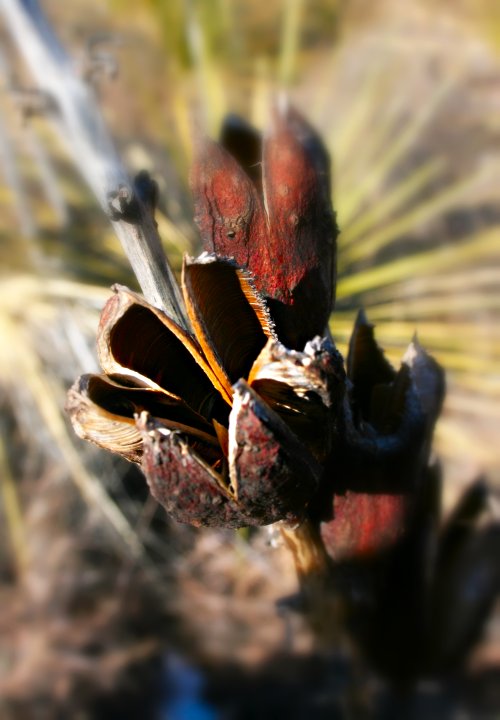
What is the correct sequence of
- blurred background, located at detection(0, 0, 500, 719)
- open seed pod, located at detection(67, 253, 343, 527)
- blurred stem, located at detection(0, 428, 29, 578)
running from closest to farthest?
open seed pod, located at detection(67, 253, 343, 527) < blurred background, located at detection(0, 0, 500, 719) < blurred stem, located at detection(0, 428, 29, 578)

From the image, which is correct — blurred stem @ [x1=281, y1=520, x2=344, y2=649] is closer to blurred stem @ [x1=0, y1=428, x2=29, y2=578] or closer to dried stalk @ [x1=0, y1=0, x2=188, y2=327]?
dried stalk @ [x1=0, y1=0, x2=188, y2=327]

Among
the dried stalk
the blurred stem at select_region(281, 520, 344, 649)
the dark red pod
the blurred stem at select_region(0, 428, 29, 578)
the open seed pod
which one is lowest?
the blurred stem at select_region(0, 428, 29, 578)

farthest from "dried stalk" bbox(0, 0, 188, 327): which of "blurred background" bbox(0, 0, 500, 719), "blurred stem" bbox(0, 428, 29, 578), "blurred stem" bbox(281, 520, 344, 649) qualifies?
"blurred stem" bbox(281, 520, 344, 649)

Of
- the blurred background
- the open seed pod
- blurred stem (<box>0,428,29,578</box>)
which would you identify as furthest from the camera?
blurred stem (<box>0,428,29,578</box>)

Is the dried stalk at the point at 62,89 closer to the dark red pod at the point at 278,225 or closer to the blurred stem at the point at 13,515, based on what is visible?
the blurred stem at the point at 13,515

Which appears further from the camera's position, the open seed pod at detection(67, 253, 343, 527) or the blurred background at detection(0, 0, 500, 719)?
→ the blurred background at detection(0, 0, 500, 719)

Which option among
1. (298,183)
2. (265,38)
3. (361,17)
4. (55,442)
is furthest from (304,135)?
(361,17)

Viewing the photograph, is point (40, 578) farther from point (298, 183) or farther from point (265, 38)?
point (265, 38)

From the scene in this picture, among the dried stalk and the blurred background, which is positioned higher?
the dried stalk

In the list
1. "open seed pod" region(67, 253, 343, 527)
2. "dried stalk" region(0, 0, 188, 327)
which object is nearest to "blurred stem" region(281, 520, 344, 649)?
"open seed pod" region(67, 253, 343, 527)
